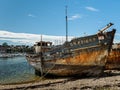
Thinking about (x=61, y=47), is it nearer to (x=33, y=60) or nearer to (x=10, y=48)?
(x=33, y=60)

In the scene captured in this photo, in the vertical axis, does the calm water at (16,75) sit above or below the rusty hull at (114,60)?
below

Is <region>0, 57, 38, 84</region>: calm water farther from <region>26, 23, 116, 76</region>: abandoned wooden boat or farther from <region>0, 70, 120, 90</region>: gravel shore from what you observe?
<region>0, 70, 120, 90</region>: gravel shore

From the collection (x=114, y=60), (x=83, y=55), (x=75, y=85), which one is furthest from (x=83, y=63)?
(x=114, y=60)

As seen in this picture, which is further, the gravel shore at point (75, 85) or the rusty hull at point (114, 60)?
the rusty hull at point (114, 60)

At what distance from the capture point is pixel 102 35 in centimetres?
2523

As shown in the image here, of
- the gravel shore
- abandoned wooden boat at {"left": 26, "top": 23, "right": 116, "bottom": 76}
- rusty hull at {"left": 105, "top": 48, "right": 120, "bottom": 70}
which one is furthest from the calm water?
rusty hull at {"left": 105, "top": 48, "right": 120, "bottom": 70}

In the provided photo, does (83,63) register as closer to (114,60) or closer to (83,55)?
(83,55)

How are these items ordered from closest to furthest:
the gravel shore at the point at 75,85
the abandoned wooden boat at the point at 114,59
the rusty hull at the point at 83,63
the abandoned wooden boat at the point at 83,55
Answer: the gravel shore at the point at 75,85
the abandoned wooden boat at the point at 83,55
the rusty hull at the point at 83,63
the abandoned wooden boat at the point at 114,59

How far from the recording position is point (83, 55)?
25.9 meters

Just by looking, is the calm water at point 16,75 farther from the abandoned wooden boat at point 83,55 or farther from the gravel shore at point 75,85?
the gravel shore at point 75,85

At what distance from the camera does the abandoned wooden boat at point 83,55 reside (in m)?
25.5

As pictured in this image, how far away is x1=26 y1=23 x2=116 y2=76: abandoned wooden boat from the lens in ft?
83.6

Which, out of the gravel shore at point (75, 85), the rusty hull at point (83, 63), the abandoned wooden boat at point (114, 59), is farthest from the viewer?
the abandoned wooden boat at point (114, 59)

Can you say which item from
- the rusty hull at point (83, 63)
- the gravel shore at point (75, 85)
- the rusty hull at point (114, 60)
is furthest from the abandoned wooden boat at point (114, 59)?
the gravel shore at point (75, 85)
